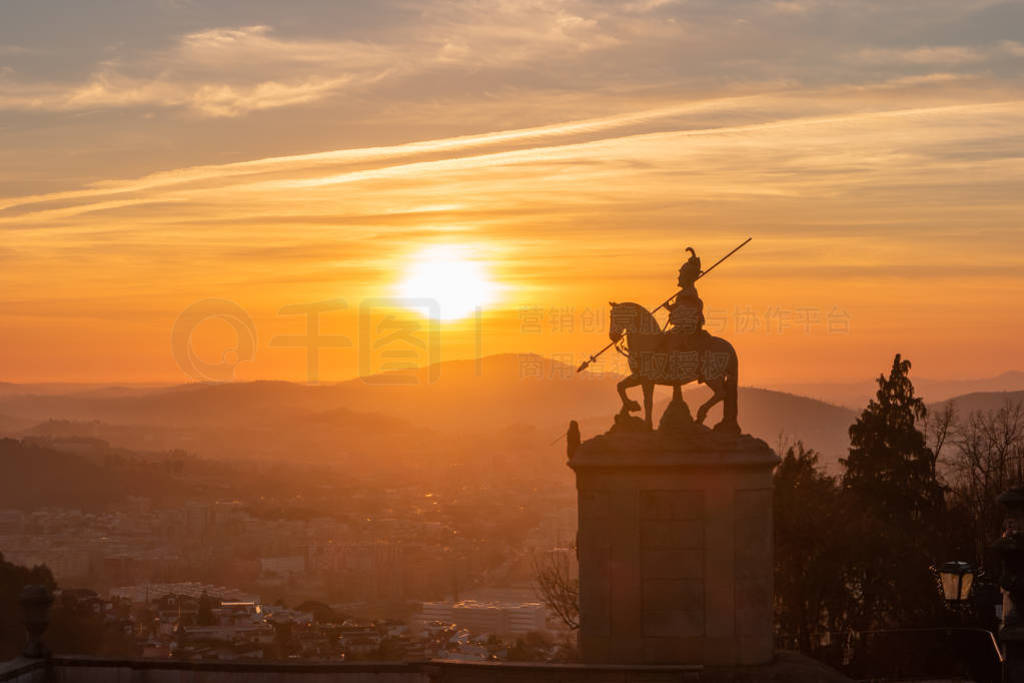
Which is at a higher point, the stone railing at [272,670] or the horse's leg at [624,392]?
the horse's leg at [624,392]

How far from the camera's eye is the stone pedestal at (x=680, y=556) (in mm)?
18250

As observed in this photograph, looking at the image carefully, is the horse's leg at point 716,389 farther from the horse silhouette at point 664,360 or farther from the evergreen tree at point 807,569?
the evergreen tree at point 807,569

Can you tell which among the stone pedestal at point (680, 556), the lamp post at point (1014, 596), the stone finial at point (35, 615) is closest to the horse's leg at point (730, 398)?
the stone pedestal at point (680, 556)

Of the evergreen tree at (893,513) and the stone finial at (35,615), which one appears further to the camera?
the evergreen tree at (893,513)

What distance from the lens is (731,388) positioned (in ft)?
64.1

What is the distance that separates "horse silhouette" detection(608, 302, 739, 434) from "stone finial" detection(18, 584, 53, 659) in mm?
8429

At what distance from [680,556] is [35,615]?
8.64 m

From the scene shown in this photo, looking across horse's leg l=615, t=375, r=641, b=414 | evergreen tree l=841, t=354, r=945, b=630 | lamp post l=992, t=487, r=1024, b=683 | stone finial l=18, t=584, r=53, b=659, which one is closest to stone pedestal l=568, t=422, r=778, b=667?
horse's leg l=615, t=375, r=641, b=414

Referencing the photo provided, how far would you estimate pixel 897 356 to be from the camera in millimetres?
46031

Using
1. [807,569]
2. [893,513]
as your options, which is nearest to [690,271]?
[807,569]

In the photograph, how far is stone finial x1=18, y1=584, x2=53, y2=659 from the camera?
641 inches

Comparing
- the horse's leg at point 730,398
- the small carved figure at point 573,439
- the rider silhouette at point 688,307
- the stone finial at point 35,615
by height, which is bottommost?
the stone finial at point 35,615

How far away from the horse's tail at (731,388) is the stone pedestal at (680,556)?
74 centimetres

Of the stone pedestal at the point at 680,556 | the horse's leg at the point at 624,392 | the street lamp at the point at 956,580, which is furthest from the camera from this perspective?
the horse's leg at the point at 624,392
